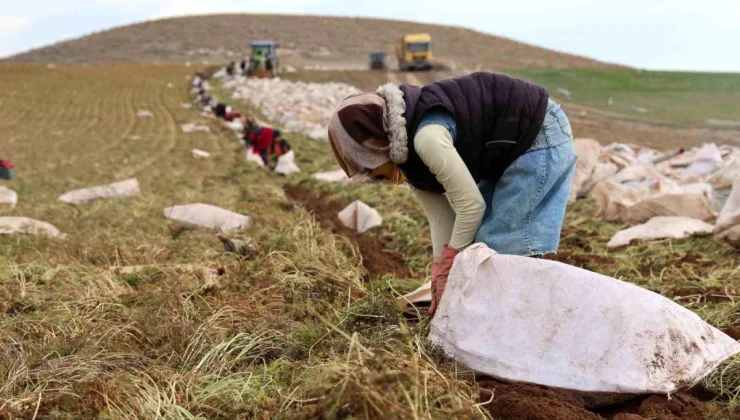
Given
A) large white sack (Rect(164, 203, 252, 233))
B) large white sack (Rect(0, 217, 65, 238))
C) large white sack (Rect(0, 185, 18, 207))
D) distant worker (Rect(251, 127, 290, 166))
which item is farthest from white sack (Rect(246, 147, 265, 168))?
large white sack (Rect(0, 217, 65, 238))

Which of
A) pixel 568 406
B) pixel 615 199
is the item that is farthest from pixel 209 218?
pixel 568 406

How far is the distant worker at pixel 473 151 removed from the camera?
2.57m

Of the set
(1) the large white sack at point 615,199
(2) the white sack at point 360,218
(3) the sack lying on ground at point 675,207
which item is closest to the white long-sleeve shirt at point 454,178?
(2) the white sack at point 360,218

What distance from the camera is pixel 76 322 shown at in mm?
3238

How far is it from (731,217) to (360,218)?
275 cm

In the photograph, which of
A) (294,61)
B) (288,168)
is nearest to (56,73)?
(294,61)

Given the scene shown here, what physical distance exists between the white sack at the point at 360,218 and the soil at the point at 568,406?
3.39 metres

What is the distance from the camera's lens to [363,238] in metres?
5.43

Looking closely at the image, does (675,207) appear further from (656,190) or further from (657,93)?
(657,93)

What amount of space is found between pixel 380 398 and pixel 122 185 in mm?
6737

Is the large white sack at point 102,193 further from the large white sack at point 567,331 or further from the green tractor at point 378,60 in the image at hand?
the green tractor at point 378,60

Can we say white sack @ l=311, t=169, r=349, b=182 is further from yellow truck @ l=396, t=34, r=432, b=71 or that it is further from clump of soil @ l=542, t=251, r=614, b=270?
Answer: yellow truck @ l=396, t=34, r=432, b=71

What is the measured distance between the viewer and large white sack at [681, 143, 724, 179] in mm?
7379

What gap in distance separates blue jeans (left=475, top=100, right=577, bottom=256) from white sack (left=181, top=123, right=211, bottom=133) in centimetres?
1265
